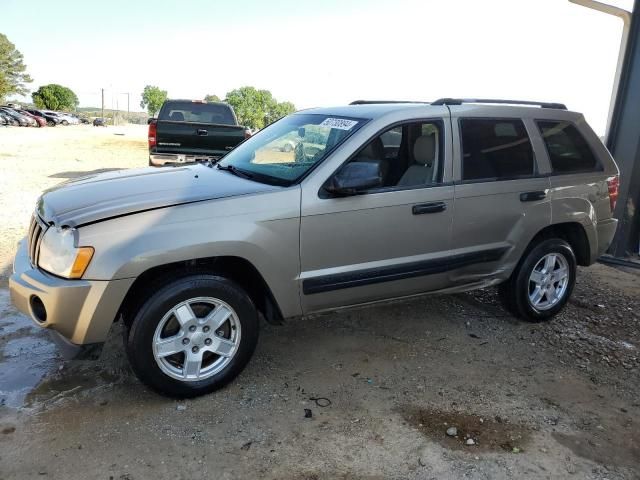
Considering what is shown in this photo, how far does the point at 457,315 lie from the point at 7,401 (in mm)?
3487

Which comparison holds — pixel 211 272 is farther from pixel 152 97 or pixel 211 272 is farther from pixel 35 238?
pixel 152 97

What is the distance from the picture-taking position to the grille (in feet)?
10.2

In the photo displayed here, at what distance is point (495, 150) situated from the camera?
13.2 ft

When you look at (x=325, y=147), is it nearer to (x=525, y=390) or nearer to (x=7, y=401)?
(x=525, y=390)

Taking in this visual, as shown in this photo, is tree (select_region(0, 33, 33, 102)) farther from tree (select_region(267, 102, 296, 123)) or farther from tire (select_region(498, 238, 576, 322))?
tire (select_region(498, 238, 576, 322))

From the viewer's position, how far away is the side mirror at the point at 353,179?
3316mm

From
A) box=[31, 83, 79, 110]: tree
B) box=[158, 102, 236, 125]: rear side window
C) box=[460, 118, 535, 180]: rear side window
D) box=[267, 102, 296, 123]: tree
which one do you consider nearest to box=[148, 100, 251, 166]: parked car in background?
box=[158, 102, 236, 125]: rear side window

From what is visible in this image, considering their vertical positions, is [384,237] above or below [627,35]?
below

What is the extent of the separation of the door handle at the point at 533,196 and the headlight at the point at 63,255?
3104 millimetres

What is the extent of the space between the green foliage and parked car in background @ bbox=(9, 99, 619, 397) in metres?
35.0

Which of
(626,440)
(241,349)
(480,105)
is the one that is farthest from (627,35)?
(241,349)

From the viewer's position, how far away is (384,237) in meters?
3.54

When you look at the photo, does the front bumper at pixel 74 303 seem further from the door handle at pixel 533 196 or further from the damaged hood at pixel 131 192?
the door handle at pixel 533 196

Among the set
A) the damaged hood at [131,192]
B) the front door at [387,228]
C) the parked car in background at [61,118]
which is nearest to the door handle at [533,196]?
the front door at [387,228]
